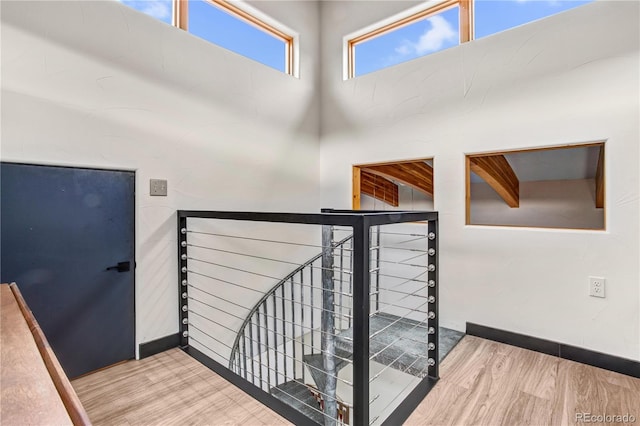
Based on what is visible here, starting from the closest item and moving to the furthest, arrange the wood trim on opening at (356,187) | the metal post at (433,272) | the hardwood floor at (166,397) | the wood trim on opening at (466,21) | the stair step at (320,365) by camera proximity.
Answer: the hardwood floor at (166,397) < the metal post at (433,272) < the wood trim on opening at (466,21) < the stair step at (320,365) < the wood trim on opening at (356,187)

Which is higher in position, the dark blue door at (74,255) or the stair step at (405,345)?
the dark blue door at (74,255)

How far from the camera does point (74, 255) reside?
2168mm

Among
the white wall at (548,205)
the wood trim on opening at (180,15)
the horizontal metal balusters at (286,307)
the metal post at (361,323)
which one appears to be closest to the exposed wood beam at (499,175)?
the white wall at (548,205)

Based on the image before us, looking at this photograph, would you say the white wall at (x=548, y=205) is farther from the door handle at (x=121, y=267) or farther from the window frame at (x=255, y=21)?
the door handle at (x=121, y=267)

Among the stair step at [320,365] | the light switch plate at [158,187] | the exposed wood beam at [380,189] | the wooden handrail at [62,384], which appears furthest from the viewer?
the exposed wood beam at [380,189]

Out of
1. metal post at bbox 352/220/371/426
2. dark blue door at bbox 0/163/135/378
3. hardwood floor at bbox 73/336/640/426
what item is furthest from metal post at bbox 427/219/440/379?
dark blue door at bbox 0/163/135/378

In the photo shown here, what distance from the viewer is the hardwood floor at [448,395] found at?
1772 millimetres

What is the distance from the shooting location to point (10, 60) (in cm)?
194

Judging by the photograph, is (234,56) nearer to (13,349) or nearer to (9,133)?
(9,133)

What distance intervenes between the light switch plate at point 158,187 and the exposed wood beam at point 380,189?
2616mm

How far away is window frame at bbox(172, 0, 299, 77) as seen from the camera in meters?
2.77

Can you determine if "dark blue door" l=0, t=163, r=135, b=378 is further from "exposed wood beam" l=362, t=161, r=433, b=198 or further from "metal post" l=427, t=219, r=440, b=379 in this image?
"exposed wood beam" l=362, t=161, r=433, b=198

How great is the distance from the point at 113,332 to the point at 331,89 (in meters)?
3.39

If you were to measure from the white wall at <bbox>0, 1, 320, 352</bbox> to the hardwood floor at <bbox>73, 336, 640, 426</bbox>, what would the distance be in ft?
1.62
